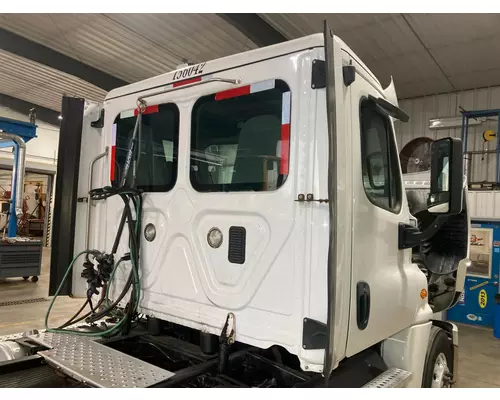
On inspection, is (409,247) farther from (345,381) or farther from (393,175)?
(345,381)

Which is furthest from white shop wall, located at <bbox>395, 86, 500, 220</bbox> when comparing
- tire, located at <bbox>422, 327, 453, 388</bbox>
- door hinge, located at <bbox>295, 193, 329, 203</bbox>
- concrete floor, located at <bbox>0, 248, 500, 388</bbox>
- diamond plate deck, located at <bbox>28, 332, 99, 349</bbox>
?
diamond plate deck, located at <bbox>28, 332, 99, 349</bbox>

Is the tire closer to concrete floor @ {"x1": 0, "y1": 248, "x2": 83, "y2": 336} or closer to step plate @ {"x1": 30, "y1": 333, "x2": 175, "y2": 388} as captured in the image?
step plate @ {"x1": 30, "y1": 333, "x2": 175, "y2": 388}

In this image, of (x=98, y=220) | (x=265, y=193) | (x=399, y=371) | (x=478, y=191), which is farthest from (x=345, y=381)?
(x=478, y=191)

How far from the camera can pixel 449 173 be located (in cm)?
207

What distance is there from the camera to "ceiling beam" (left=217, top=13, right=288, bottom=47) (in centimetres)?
604

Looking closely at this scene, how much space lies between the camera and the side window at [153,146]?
236cm

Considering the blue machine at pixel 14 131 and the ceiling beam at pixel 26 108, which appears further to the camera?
the ceiling beam at pixel 26 108

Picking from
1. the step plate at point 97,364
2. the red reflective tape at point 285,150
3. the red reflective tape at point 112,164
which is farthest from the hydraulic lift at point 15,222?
the red reflective tape at point 285,150

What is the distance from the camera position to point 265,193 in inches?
75.7

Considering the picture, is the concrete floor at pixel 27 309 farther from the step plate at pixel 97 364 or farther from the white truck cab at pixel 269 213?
the step plate at pixel 97 364

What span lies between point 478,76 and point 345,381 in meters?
7.87

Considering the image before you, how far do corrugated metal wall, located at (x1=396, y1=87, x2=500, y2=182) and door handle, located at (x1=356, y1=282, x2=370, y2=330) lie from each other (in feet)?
23.6

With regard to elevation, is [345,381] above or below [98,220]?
below

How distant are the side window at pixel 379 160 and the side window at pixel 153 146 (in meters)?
1.01
